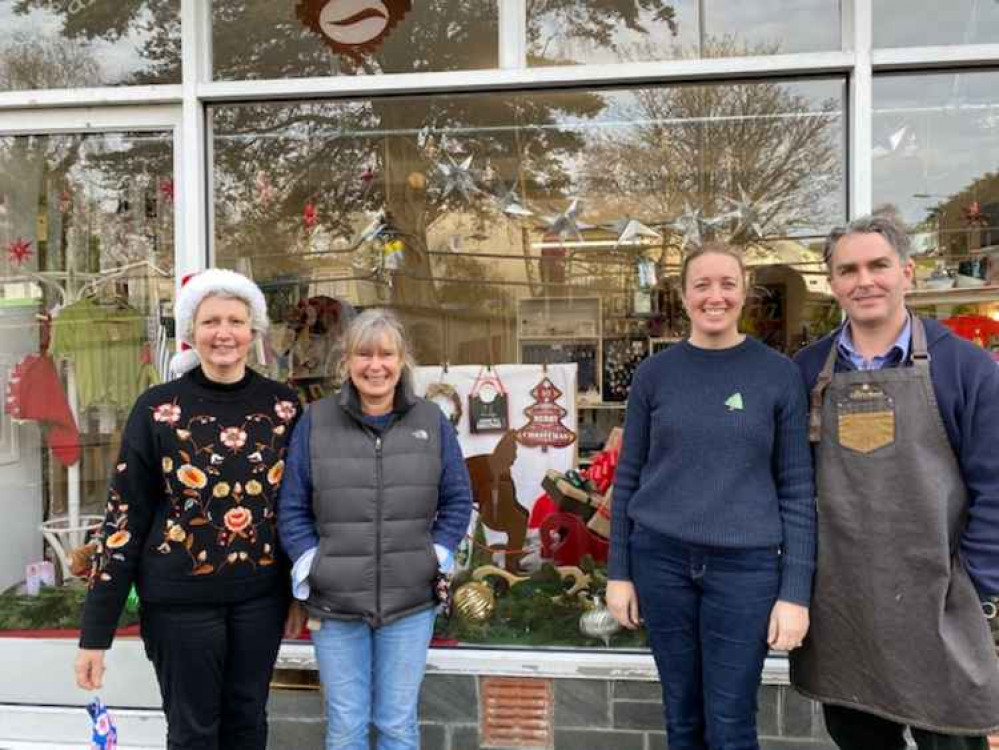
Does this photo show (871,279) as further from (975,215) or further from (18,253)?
(18,253)

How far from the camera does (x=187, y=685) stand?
209cm

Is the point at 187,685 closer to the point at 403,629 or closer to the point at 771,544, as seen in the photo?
the point at 403,629

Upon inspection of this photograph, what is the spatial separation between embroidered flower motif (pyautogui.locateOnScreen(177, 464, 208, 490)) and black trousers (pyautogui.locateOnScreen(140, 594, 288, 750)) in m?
0.29

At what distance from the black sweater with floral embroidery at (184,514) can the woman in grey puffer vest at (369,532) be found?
0.30 ft

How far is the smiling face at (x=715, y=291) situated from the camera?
2.06m

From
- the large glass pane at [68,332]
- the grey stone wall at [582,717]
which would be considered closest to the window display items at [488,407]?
the grey stone wall at [582,717]

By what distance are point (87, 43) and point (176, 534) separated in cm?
261

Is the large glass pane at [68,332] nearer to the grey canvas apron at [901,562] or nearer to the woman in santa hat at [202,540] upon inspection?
the woman in santa hat at [202,540]

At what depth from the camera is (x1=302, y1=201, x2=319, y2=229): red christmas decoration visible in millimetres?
4582

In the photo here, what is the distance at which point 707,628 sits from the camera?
6.80 feet

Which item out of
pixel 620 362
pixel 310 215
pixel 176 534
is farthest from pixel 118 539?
pixel 310 215

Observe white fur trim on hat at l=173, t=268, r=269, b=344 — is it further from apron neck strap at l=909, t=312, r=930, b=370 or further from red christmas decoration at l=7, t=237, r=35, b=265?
red christmas decoration at l=7, t=237, r=35, b=265

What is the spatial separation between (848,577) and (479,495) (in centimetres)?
196

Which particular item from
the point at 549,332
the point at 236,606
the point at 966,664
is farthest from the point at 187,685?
the point at 549,332
